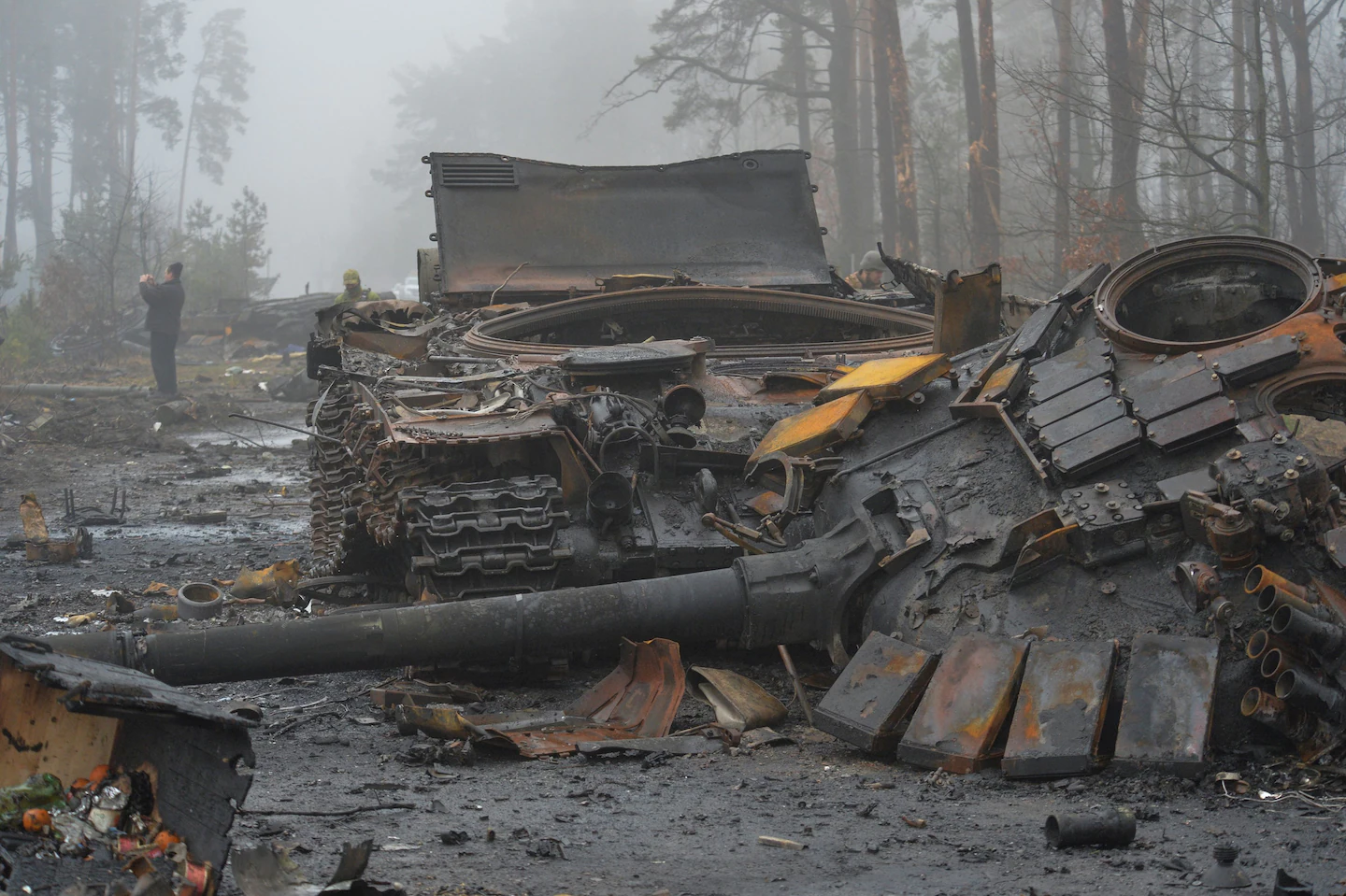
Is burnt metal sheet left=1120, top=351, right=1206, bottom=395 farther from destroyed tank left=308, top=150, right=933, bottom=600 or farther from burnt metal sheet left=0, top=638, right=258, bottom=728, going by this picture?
burnt metal sheet left=0, top=638, right=258, bottom=728

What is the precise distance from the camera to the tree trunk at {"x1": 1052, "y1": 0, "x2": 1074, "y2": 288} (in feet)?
52.7

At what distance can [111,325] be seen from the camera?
27.8 m

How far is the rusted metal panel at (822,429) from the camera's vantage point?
578cm

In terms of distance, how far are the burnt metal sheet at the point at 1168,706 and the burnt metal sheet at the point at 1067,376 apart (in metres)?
1.31

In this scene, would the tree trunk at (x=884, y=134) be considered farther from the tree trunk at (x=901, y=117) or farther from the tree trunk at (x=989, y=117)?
the tree trunk at (x=989, y=117)

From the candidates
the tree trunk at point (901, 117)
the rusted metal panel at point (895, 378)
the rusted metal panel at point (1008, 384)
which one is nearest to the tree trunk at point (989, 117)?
the tree trunk at point (901, 117)

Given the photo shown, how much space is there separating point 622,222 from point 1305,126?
11643 mm

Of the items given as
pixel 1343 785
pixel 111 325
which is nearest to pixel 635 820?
pixel 1343 785

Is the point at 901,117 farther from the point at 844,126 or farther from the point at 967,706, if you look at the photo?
the point at 967,706

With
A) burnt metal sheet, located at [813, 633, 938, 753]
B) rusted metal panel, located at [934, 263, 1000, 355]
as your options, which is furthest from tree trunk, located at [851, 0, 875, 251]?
burnt metal sheet, located at [813, 633, 938, 753]

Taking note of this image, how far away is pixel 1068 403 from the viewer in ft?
16.7

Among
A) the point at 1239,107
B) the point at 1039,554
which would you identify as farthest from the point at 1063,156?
the point at 1039,554

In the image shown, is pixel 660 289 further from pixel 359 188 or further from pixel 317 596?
pixel 359 188

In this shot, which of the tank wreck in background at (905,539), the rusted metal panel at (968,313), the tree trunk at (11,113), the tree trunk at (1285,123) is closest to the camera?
the tank wreck in background at (905,539)
